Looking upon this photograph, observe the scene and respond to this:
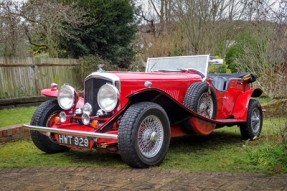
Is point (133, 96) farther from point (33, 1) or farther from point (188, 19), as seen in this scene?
point (188, 19)

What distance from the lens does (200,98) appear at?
6.04 m

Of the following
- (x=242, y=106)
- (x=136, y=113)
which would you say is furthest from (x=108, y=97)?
(x=242, y=106)

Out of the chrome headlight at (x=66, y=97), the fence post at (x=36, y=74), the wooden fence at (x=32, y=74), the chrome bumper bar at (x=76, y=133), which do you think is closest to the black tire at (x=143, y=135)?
the chrome bumper bar at (x=76, y=133)

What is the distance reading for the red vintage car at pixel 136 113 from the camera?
16.1 ft

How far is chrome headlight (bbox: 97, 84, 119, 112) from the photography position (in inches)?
203

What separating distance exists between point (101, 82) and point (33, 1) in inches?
378

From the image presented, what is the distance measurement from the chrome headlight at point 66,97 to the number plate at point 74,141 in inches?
22.9

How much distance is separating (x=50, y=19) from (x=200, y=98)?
9.55 metres

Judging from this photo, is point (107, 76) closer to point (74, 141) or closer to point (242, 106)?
point (74, 141)

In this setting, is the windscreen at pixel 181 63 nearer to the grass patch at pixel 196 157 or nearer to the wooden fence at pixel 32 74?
the grass patch at pixel 196 157

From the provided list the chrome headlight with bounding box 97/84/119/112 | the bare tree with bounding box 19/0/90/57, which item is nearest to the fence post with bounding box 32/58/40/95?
the bare tree with bounding box 19/0/90/57

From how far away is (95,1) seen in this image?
1558 cm

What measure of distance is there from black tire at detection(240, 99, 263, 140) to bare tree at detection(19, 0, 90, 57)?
8.64 metres

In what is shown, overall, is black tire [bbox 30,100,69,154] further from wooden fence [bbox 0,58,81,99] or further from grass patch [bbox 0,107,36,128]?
Result: wooden fence [bbox 0,58,81,99]
